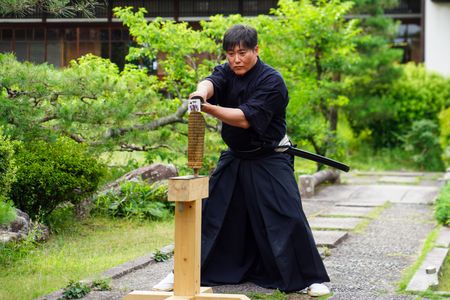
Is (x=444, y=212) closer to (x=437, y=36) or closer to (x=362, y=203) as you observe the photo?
(x=362, y=203)

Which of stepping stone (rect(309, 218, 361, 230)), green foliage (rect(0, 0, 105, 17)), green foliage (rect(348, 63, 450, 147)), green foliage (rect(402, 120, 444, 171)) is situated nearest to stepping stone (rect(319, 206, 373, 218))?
stepping stone (rect(309, 218, 361, 230))

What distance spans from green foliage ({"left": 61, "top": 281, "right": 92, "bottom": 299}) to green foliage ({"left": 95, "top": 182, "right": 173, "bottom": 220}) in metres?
3.72

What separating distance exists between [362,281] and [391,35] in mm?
13186

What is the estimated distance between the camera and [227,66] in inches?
246

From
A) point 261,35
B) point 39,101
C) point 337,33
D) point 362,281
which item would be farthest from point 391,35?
point 362,281

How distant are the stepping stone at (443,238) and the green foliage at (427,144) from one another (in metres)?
8.57

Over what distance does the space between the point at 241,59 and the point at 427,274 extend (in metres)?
2.48

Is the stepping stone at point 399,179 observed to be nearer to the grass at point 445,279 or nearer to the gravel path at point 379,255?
the gravel path at point 379,255

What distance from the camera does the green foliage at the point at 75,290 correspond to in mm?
5984

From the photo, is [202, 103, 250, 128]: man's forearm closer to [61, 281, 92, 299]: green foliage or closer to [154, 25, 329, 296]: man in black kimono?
[154, 25, 329, 296]: man in black kimono

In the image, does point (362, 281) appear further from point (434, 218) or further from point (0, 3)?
point (434, 218)

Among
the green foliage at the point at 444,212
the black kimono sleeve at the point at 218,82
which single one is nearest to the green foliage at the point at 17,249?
the black kimono sleeve at the point at 218,82

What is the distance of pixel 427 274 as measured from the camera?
7.00 m

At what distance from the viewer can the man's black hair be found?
19.0 feet
